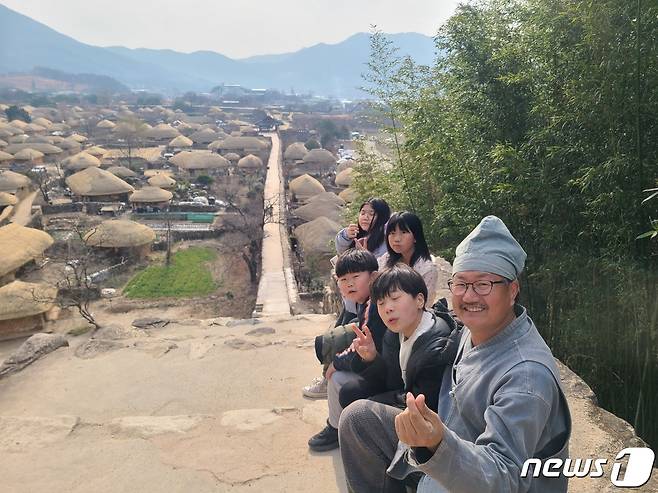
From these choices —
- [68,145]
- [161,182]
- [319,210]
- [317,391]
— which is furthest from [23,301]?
[68,145]

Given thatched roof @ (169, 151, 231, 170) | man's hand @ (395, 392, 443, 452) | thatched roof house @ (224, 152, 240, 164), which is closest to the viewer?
man's hand @ (395, 392, 443, 452)

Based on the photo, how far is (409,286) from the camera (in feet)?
7.09

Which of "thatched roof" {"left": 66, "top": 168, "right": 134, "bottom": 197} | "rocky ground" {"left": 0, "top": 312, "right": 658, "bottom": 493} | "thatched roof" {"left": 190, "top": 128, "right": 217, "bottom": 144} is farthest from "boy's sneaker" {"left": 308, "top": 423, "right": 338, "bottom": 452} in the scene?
"thatched roof" {"left": 190, "top": 128, "right": 217, "bottom": 144}

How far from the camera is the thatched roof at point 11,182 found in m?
23.3

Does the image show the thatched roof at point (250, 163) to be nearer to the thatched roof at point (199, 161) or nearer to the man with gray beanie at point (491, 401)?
the thatched roof at point (199, 161)

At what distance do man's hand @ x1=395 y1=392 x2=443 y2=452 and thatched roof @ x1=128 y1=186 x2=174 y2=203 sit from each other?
2188 centimetres

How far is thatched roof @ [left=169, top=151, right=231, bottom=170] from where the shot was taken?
96.8 ft

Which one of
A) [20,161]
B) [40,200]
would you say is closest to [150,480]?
[40,200]

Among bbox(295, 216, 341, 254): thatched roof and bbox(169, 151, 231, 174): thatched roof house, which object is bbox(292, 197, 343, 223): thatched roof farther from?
bbox(169, 151, 231, 174): thatched roof house

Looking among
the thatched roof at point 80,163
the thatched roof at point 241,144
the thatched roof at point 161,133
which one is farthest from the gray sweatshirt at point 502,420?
the thatched roof at point 161,133

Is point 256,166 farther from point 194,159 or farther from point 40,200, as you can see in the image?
point 40,200

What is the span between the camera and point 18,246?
1469 cm

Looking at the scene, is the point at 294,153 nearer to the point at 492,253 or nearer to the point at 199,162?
the point at 199,162

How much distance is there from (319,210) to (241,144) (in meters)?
19.6
